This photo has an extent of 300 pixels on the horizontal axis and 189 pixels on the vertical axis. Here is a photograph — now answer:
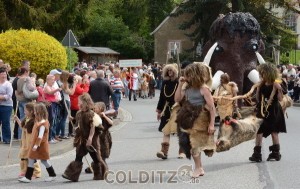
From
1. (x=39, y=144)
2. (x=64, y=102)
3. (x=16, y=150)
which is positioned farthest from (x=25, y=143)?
(x=64, y=102)

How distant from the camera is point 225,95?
50.5 feet

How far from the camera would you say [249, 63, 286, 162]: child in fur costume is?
12086 mm

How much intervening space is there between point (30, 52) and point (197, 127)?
1185 cm

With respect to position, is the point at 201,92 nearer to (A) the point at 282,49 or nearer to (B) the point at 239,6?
(B) the point at 239,6

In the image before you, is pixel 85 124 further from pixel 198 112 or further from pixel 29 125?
pixel 198 112

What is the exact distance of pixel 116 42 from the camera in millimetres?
66312

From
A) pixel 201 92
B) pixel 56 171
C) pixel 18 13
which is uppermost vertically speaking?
pixel 18 13

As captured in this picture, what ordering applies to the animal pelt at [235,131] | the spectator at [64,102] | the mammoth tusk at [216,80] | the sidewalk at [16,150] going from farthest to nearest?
the mammoth tusk at [216,80] < the spectator at [64,102] < the sidewalk at [16,150] < the animal pelt at [235,131]

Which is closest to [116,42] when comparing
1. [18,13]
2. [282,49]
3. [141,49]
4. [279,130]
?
[141,49]

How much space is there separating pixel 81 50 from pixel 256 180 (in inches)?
1911

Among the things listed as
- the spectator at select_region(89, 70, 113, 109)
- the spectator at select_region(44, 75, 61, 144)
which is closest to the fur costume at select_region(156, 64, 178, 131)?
the spectator at select_region(89, 70, 113, 109)

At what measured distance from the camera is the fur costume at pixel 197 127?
1022cm

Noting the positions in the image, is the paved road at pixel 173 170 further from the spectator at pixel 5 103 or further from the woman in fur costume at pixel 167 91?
the spectator at pixel 5 103

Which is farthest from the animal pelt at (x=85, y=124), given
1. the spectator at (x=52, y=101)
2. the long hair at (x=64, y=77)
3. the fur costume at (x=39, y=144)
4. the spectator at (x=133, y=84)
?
the spectator at (x=133, y=84)
